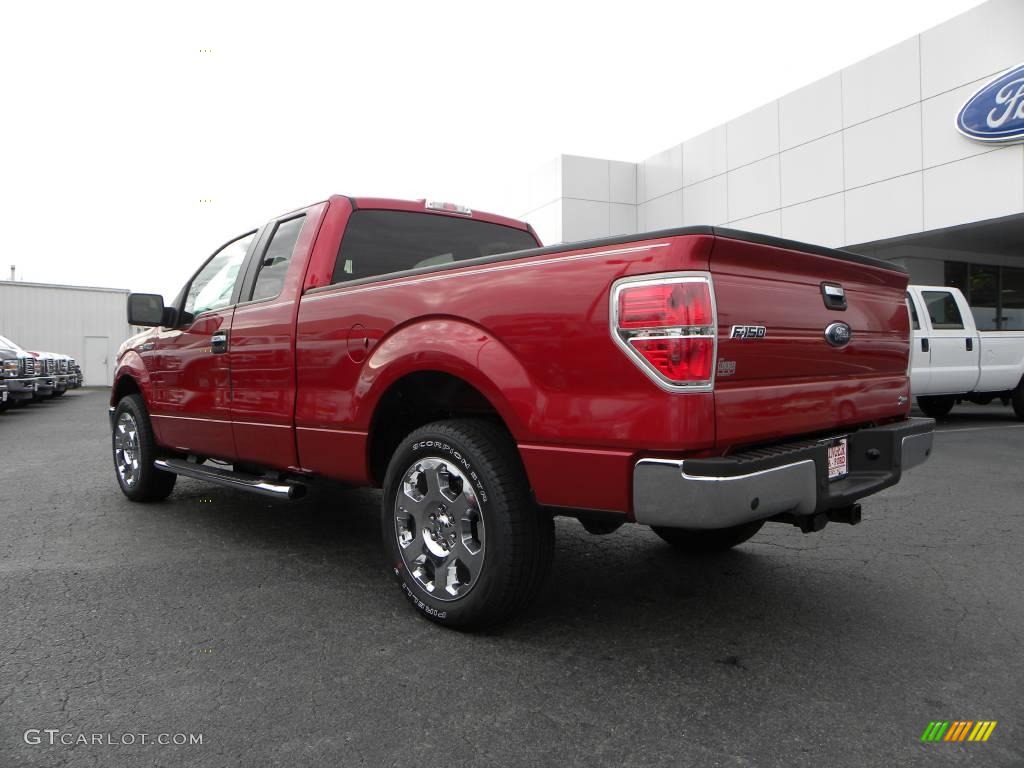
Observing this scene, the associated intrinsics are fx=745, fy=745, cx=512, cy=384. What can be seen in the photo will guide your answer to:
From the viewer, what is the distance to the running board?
392 cm

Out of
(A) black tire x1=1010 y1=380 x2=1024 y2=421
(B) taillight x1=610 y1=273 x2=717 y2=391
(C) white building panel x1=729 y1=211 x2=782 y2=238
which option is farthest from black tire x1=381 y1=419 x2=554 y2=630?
(C) white building panel x1=729 y1=211 x2=782 y2=238

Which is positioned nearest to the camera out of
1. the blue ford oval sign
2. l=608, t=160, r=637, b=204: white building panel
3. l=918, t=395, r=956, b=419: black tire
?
l=918, t=395, r=956, b=419: black tire

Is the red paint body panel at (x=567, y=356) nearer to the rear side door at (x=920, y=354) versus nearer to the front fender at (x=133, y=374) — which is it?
the front fender at (x=133, y=374)

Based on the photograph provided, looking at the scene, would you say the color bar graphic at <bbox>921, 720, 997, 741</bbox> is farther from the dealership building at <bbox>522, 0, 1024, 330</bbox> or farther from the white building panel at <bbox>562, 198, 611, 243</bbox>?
the white building panel at <bbox>562, 198, 611, 243</bbox>

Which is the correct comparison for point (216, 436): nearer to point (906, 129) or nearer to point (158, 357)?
point (158, 357)

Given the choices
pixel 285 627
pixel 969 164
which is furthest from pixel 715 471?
pixel 969 164

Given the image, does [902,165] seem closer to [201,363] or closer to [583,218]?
[583,218]

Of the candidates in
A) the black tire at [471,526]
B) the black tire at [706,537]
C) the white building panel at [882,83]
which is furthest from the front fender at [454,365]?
the white building panel at [882,83]

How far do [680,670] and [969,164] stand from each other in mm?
15742

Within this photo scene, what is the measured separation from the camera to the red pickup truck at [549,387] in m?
2.43

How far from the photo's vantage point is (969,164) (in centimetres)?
1483

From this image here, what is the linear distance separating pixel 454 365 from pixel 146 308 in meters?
2.86

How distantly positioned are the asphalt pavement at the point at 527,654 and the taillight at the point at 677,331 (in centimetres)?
109

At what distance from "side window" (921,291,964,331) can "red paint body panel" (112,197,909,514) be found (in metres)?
8.38
